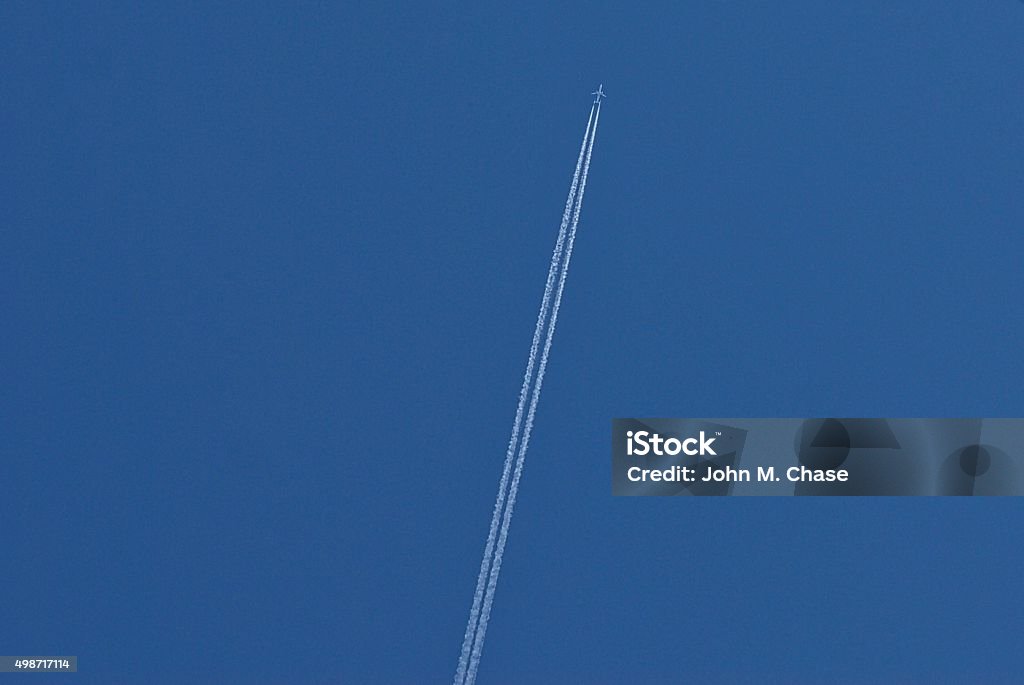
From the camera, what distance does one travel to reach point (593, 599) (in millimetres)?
2203

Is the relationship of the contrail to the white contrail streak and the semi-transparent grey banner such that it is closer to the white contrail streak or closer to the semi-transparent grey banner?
the white contrail streak

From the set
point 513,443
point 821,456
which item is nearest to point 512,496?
point 513,443

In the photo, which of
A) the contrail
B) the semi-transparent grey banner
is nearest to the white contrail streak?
the contrail

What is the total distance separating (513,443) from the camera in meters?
2.22

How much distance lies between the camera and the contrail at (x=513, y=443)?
2.21m

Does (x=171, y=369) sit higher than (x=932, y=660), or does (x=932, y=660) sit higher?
(x=171, y=369)

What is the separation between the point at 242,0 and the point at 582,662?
6.13 feet

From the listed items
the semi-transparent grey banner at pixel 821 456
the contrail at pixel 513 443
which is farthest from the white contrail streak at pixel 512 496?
the semi-transparent grey banner at pixel 821 456

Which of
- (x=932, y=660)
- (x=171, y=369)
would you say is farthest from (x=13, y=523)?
(x=932, y=660)

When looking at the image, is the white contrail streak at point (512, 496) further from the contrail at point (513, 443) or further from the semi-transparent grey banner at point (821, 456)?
the semi-transparent grey banner at point (821, 456)

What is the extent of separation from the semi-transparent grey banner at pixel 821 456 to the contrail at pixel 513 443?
24 centimetres

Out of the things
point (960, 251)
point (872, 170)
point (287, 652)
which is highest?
point (872, 170)

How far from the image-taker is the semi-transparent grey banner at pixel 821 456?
222 cm

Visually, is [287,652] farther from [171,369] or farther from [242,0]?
[242,0]
